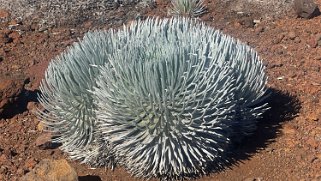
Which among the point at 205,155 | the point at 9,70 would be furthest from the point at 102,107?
the point at 9,70

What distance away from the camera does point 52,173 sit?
3.68 meters

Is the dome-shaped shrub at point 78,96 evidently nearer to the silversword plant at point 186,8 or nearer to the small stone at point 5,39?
the small stone at point 5,39

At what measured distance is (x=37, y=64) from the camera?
18.1 feet

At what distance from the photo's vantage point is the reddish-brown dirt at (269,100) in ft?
13.4

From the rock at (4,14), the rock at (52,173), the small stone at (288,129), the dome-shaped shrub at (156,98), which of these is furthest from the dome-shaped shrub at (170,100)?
Answer: the rock at (4,14)

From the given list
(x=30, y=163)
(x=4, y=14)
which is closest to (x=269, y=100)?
(x=30, y=163)

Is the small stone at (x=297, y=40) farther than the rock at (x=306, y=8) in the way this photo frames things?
No

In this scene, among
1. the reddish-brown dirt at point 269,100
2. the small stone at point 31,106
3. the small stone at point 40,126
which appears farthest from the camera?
the small stone at point 31,106

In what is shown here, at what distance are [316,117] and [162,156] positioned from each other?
1.41 metres

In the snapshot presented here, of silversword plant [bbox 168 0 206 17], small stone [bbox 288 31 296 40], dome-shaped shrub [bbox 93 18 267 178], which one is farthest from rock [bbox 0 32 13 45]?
small stone [bbox 288 31 296 40]

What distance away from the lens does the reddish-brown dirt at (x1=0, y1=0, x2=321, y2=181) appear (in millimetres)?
4082

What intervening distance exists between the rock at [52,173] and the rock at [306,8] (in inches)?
138

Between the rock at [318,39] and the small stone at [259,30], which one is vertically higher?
the rock at [318,39]

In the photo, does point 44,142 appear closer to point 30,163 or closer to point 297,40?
point 30,163
